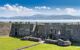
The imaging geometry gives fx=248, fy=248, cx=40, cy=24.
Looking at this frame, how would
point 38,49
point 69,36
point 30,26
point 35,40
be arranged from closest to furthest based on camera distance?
point 38,49 → point 35,40 → point 69,36 → point 30,26

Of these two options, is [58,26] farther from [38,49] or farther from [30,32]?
[38,49]

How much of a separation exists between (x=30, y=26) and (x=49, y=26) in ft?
11.8

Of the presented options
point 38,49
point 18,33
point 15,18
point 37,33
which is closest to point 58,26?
point 37,33

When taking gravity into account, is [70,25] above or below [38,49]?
above

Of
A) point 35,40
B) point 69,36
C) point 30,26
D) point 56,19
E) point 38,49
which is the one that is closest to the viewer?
point 38,49

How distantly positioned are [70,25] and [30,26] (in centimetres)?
735

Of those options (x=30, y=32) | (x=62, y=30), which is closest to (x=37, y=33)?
(x=30, y=32)

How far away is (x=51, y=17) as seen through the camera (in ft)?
183

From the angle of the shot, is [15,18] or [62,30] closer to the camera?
[62,30]

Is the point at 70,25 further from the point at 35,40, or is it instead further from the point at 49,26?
the point at 35,40

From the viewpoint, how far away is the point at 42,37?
4200 centimetres

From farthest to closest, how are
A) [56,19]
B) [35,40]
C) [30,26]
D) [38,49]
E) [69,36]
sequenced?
1. [56,19]
2. [30,26]
3. [69,36]
4. [35,40]
5. [38,49]

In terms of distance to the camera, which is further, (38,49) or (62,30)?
(62,30)

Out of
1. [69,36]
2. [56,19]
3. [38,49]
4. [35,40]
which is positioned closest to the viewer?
[38,49]
